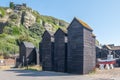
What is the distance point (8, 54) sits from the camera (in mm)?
84500

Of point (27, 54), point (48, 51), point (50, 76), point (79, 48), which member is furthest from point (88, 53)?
point (27, 54)

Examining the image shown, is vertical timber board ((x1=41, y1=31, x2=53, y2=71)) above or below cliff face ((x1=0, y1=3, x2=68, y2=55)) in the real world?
below

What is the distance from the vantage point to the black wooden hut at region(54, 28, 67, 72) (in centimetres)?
4847

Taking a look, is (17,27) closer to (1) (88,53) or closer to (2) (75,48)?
Answer: (2) (75,48)

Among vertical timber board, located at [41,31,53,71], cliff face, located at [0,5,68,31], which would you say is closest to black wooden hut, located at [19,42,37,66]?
vertical timber board, located at [41,31,53,71]

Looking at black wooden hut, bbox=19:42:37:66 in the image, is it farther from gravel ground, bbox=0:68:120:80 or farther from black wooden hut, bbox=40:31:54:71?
gravel ground, bbox=0:68:120:80

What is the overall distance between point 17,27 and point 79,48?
66969mm

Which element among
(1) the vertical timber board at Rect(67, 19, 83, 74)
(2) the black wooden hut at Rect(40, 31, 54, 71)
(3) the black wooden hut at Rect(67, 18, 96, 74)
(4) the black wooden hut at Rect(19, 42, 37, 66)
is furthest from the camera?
(4) the black wooden hut at Rect(19, 42, 37, 66)

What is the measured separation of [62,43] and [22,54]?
2331 cm

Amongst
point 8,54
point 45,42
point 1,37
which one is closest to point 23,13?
point 1,37

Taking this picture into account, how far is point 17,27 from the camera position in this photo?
107312 millimetres

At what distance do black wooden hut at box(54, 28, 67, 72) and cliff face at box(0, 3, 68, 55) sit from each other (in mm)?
41079

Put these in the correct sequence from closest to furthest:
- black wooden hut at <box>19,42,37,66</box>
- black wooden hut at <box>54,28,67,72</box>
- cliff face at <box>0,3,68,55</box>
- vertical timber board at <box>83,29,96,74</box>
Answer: vertical timber board at <box>83,29,96,74</box>
black wooden hut at <box>54,28,67,72</box>
black wooden hut at <box>19,42,37,66</box>
cliff face at <box>0,3,68,55</box>

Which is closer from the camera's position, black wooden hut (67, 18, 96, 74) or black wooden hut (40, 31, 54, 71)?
black wooden hut (67, 18, 96, 74)
